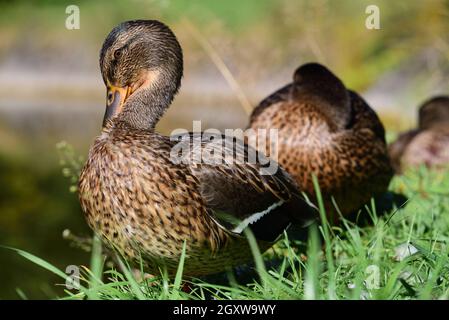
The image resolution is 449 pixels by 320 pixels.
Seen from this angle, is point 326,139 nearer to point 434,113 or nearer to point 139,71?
point 139,71

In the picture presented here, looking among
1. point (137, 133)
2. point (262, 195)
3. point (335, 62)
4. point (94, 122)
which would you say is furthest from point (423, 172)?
point (94, 122)

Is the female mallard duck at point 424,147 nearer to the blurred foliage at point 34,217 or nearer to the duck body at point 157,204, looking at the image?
the blurred foliage at point 34,217

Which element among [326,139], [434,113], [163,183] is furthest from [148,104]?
[434,113]

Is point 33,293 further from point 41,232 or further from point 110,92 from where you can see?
point 110,92

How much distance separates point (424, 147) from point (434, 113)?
676 millimetres

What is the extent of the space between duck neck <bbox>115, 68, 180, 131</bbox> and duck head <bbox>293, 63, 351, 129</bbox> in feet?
3.59

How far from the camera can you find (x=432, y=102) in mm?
6906

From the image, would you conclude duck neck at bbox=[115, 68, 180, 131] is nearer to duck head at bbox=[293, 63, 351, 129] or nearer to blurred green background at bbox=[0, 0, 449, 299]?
duck head at bbox=[293, 63, 351, 129]

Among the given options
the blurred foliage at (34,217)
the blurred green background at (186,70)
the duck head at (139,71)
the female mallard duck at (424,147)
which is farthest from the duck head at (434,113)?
the duck head at (139,71)

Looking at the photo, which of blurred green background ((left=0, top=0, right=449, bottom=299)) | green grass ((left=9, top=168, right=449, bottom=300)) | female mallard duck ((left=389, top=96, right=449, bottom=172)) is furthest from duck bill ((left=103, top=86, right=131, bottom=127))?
female mallard duck ((left=389, top=96, right=449, bottom=172))

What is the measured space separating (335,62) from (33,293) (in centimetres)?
704

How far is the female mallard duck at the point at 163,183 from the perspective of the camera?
2918mm

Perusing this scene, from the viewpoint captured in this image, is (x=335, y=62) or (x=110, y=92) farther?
(x=335, y=62)

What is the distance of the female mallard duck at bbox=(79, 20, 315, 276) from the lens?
9.57ft
